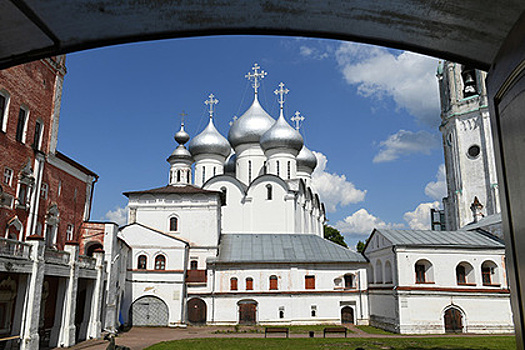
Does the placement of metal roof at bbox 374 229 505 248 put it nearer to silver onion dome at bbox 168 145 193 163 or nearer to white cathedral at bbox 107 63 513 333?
white cathedral at bbox 107 63 513 333

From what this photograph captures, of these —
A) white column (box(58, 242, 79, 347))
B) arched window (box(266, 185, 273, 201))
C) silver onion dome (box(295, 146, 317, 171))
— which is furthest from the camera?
silver onion dome (box(295, 146, 317, 171))

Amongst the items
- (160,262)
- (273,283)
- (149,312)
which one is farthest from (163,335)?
(273,283)

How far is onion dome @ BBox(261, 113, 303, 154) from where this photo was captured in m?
42.3

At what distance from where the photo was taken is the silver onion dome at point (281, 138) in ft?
139

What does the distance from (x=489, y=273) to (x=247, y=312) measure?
54.2 feet


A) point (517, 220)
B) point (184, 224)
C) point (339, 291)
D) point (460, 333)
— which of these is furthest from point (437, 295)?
point (517, 220)

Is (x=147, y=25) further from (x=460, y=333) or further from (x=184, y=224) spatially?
(x=184, y=224)

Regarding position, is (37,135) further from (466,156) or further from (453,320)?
(466,156)

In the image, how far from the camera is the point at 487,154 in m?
49.8

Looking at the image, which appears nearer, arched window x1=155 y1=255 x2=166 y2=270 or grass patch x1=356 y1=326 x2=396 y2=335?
grass patch x1=356 y1=326 x2=396 y2=335

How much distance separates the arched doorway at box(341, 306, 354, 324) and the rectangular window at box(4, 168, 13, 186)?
78.7 feet

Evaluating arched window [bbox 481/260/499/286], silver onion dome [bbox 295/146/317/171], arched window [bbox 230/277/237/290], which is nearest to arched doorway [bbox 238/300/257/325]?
arched window [bbox 230/277/237/290]

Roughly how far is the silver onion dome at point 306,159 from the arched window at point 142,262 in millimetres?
23025

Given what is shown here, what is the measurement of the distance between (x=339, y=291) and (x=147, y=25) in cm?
3169
